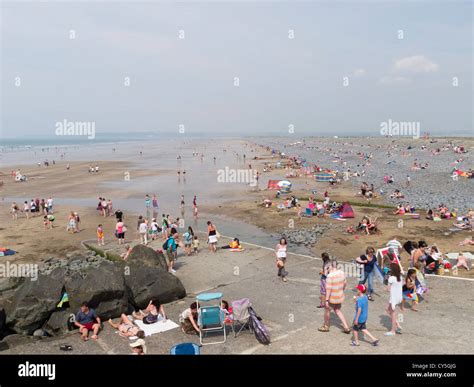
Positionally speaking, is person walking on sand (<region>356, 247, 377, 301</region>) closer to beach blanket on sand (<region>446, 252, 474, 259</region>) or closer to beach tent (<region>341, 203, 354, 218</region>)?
beach blanket on sand (<region>446, 252, 474, 259</region>)

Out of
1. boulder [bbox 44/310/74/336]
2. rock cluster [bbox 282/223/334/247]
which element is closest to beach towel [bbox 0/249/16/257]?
boulder [bbox 44/310/74/336]

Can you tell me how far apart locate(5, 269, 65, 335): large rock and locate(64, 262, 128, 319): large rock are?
42 centimetres

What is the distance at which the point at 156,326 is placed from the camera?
10.1 meters

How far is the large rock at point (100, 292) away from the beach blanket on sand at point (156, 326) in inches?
34.6

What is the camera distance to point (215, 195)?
36.4 m

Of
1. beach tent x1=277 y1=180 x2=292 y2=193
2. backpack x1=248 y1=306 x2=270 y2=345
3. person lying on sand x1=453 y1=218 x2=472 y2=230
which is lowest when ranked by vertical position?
backpack x1=248 y1=306 x2=270 y2=345

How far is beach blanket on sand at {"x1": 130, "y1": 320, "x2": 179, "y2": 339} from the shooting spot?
32.5 ft

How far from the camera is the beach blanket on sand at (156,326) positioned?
991 cm

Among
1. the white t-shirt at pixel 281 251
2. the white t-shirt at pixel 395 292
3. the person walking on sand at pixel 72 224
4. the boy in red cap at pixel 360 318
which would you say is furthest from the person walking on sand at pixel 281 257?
the person walking on sand at pixel 72 224

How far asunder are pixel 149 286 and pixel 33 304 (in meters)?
3.24

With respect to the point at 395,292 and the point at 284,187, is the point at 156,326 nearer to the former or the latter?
the point at 395,292

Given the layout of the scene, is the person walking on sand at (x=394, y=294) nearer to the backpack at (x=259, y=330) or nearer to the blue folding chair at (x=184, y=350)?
the backpack at (x=259, y=330)

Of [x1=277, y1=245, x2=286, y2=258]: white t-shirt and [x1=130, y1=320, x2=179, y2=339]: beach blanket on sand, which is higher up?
[x1=277, y1=245, x2=286, y2=258]: white t-shirt
